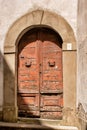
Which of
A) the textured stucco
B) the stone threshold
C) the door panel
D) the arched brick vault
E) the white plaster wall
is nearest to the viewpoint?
the textured stucco

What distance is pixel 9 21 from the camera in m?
7.09

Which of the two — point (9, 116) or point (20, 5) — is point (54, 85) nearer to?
point (9, 116)

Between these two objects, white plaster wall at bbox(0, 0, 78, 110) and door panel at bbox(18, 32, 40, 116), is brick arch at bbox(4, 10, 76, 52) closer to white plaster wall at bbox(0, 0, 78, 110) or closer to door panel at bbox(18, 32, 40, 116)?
white plaster wall at bbox(0, 0, 78, 110)

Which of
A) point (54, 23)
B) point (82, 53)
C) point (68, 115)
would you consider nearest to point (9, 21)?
point (54, 23)

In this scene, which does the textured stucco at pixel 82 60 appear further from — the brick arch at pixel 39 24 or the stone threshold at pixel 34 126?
the stone threshold at pixel 34 126

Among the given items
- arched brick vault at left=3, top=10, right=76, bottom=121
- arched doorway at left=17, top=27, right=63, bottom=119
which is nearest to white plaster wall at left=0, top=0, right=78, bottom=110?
arched brick vault at left=3, top=10, right=76, bottom=121

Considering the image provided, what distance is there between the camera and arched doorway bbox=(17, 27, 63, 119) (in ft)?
22.8

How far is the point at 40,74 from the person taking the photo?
704 cm

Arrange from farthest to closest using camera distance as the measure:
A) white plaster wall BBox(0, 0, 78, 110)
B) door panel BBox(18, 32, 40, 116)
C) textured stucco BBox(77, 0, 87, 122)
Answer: door panel BBox(18, 32, 40, 116) → white plaster wall BBox(0, 0, 78, 110) → textured stucco BBox(77, 0, 87, 122)

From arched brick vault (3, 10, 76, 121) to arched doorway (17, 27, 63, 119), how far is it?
0.26 m

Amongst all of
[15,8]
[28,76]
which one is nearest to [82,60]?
[28,76]

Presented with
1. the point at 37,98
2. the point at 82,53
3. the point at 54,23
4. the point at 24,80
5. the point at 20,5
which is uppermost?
the point at 20,5

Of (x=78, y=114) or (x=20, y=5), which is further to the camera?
(x=20, y=5)

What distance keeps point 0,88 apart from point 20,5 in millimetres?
2213
